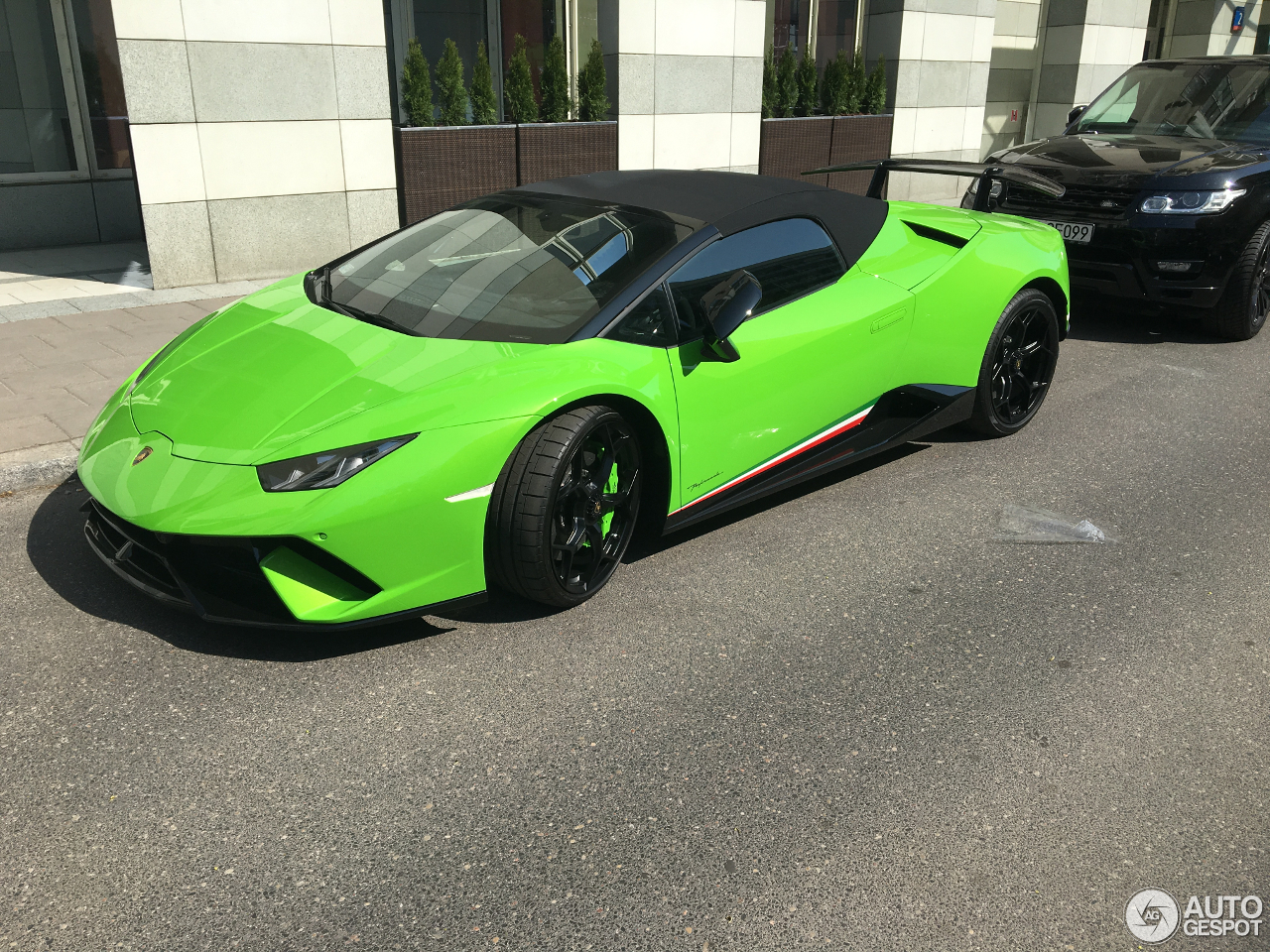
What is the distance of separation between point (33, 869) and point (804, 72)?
12204 mm

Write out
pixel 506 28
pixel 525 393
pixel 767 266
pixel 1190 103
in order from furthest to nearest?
pixel 506 28 < pixel 1190 103 < pixel 767 266 < pixel 525 393

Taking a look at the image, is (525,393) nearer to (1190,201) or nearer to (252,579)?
(252,579)

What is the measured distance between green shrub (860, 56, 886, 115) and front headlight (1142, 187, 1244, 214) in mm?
6633

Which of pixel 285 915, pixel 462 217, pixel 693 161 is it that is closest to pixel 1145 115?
pixel 693 161

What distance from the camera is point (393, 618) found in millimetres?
3357

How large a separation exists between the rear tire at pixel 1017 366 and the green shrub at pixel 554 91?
20.3 ft

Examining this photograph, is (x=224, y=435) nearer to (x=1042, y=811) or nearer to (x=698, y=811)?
(x=698, y=811)

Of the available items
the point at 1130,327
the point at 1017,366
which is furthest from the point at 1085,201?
the point at 1017,366

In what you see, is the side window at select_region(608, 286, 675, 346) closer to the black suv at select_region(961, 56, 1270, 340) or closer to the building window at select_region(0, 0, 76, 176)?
the black suv at select_region(961, 56, 1270, 340)

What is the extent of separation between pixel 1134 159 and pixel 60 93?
9524mm

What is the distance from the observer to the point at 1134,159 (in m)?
7.72

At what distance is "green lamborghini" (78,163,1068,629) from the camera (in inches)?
128

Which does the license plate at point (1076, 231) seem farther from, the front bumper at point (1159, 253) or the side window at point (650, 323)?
A: the side window at point (650, 323)

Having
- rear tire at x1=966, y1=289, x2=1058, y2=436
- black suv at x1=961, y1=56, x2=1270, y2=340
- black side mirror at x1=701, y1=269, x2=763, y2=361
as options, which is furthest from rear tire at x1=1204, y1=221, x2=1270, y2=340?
black side mirror at x1=701, y1=269, x2=763, y2=361
